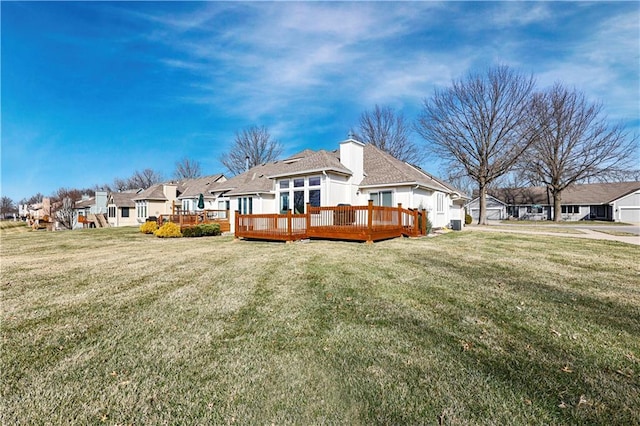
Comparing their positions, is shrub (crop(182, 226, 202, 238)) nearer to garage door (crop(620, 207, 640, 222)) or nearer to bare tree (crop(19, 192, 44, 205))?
garage door (crop(620, 207, 640, 222))

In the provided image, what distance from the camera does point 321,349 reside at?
2.87m

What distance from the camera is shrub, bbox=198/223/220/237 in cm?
1638

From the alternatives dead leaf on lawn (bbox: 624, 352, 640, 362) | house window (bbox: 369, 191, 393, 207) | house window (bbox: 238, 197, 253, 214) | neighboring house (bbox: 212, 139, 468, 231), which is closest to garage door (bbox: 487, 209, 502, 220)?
neighboring house (bbox: 212, 139, 468, 231)

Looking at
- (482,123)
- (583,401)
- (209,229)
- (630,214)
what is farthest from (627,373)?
(630,214)

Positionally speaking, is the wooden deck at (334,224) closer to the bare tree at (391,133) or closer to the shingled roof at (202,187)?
the shingled roof at (202,187)

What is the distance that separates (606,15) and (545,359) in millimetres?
16491

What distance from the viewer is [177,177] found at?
5044cm

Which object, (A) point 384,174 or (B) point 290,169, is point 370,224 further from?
(B) point 290,169

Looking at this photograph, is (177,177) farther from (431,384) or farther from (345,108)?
(431,384)

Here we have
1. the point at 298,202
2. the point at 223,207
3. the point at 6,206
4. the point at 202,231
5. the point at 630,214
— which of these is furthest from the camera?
the point at 6,206

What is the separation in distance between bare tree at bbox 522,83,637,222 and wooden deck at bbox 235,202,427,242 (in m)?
22.0

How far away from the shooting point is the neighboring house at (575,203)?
35.8m

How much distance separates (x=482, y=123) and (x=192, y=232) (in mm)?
26246

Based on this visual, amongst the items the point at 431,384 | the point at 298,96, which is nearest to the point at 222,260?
the point at 431,384
